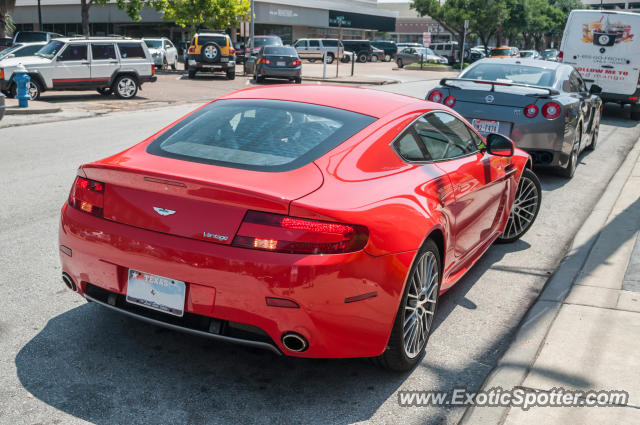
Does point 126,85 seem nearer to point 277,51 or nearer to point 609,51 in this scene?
point 277,51

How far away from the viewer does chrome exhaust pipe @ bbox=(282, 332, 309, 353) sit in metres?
3.18

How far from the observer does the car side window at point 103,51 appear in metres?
19.4

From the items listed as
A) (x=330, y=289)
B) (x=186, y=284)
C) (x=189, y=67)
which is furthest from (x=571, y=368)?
(x=189, y=67)

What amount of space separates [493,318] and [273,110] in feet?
6.96

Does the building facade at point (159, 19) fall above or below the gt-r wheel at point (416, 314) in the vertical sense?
above

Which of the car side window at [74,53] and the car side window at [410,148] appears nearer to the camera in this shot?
the car side window at [410,148]

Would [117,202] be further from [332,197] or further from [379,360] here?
[379,360]

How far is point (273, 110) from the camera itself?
4129mm

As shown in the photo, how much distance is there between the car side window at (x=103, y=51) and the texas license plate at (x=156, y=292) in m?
17.6

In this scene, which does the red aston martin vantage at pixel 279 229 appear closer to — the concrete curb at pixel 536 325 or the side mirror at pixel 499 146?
the concrete curb at pixel 536 325

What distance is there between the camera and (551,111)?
880 centimetres

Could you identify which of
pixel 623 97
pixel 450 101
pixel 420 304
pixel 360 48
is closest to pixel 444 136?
pixel 420 304

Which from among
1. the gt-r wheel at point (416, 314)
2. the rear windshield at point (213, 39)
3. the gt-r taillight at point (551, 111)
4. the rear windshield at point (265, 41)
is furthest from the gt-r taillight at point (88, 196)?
the rear windshield at point (265, 41)

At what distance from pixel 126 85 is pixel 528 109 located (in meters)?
14.5
